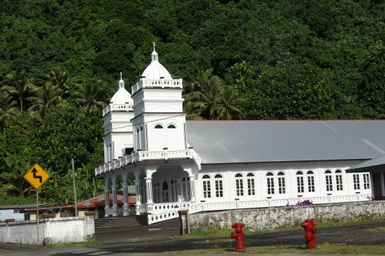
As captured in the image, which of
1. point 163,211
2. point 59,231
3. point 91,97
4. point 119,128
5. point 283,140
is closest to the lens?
point 59,231

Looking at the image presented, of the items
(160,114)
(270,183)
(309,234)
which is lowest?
(309,234)

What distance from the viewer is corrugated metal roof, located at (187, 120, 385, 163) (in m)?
51.0

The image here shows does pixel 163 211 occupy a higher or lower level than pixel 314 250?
higher

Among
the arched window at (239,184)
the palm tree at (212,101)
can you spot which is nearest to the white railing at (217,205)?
the arched window at (239,184)

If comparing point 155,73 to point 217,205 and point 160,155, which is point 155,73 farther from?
point 217,205

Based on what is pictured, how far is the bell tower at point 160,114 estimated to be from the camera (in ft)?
160

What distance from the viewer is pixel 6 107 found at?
7975 centimetres

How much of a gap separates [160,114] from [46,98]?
34.0 metres

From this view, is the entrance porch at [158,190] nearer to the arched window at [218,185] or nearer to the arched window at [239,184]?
the arched window at [218,185]

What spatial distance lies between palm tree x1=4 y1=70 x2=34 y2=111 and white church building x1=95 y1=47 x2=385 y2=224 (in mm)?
29817

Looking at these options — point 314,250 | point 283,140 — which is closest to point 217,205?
point 283,140

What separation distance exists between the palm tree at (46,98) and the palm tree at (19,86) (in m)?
3.52

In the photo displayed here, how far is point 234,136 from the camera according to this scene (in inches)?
2099

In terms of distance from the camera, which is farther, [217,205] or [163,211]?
[217,205]
